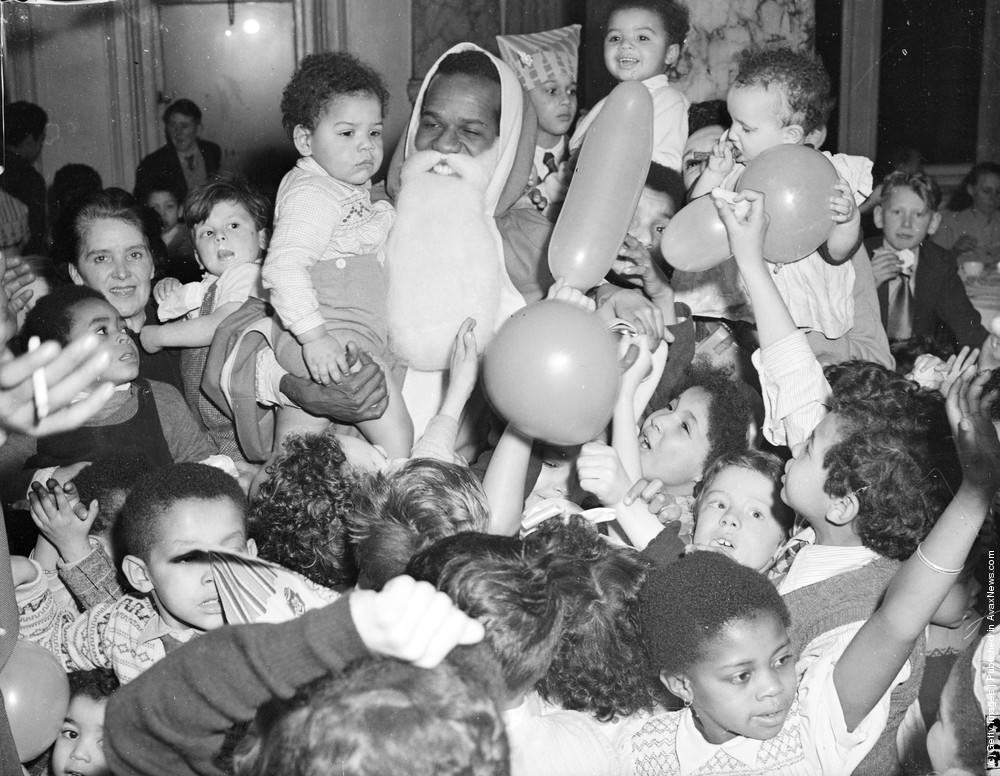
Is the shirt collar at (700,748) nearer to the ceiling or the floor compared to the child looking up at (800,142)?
nearer to the floor

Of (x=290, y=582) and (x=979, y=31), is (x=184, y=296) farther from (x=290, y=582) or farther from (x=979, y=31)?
(x=979, y=31)

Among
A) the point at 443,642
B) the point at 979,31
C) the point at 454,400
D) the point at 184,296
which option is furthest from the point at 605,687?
the point at 979,31

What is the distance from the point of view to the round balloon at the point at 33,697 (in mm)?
1400

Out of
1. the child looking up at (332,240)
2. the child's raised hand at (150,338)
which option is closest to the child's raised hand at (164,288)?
the child's raised hand at (150,338)

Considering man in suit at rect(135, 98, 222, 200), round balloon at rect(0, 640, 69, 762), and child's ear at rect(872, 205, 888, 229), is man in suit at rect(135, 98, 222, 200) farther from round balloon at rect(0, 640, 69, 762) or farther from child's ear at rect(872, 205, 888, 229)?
round balloon at rect(0, 640, 69, 762)

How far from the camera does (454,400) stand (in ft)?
6.08

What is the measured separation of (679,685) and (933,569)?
33 cm

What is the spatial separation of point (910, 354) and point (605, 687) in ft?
5.22

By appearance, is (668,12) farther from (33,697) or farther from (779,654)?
(33,697)

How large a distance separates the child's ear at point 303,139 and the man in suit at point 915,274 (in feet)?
5.20

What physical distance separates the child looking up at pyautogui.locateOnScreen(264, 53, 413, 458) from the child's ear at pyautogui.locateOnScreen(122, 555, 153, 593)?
52 cm

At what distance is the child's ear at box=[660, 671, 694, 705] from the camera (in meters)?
1.27

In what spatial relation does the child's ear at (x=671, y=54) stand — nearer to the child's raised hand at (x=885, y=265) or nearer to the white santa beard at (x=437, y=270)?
the white santa beard at (x=437, y=270)

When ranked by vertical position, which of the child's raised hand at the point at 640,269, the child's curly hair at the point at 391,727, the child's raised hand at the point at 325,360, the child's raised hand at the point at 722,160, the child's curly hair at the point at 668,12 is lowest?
the child's curly hair at the point at 391,727
